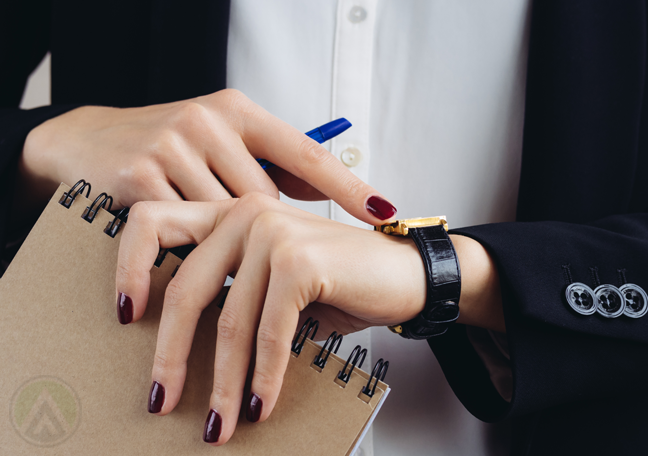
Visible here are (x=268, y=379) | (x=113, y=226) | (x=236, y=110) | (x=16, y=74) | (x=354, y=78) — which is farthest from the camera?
(x=16, y=74)

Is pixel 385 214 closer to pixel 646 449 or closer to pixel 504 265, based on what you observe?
pixel 504 265

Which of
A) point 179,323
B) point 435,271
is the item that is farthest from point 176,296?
point 435,271

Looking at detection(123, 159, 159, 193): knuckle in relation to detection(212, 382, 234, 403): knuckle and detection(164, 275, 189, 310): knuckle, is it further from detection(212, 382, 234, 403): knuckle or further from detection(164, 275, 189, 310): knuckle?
detection(212, 382, 234, 403): knuckle

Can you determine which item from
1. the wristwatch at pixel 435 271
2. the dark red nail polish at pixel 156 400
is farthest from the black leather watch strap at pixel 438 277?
the dark red nail polish at pixel 156 400

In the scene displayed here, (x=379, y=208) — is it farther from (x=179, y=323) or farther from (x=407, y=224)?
(x=179, y=323)

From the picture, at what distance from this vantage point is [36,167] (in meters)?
0.80

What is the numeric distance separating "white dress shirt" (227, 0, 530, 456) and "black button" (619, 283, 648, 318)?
16.2 inches

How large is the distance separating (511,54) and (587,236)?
53cm

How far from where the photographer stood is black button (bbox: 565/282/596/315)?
1.98 feet

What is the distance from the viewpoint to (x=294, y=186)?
0.78 m

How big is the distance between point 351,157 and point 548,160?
45cm

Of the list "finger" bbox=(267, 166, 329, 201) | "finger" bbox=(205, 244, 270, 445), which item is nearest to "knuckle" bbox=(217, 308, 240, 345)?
"finger" bbox=(205, 244, 270, 445)

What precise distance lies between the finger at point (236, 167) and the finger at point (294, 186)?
0.10 meters

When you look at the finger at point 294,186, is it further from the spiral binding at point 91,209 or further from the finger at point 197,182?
the spiral binding at point 91,209
